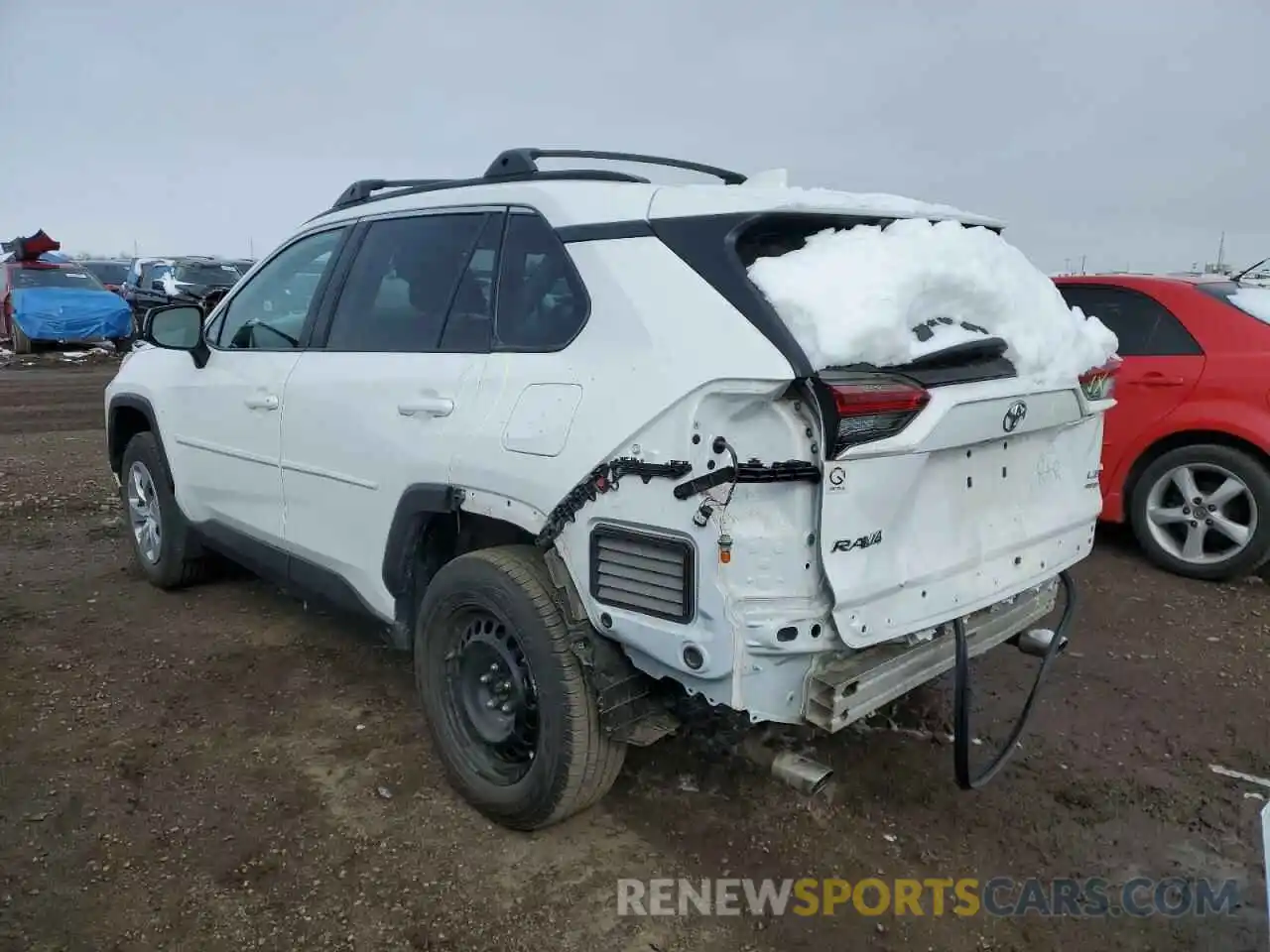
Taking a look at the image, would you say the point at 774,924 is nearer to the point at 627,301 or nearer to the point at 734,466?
the point at 734,466

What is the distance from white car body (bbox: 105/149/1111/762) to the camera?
2.32 metres

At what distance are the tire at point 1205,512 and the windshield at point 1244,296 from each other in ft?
2.58

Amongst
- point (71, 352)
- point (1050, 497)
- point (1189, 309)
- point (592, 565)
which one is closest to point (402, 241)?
point (592, 565)

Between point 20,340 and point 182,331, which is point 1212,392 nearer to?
point 182,331

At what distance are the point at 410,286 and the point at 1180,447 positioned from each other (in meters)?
4.39

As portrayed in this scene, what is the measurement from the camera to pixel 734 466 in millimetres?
2287

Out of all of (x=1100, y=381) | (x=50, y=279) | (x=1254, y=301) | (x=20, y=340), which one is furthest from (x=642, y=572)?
(x=50, y=279)

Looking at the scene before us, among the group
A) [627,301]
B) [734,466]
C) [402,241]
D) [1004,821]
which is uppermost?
[402,241]

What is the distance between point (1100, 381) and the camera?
327 cm

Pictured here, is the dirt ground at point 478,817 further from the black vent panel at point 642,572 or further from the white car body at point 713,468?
the black vent panel at point 642,572

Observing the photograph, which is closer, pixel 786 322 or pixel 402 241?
pixel 786 322

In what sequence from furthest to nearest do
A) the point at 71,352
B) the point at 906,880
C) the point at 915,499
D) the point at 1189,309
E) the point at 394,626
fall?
the point at 71,352 → the point at 1189,309 → the point at 394,626 → the point at 906,880 → the point at 915,499

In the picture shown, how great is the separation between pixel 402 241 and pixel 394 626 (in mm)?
1395

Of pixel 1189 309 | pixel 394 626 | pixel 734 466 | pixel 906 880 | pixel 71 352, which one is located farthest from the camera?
pixel 71 352
